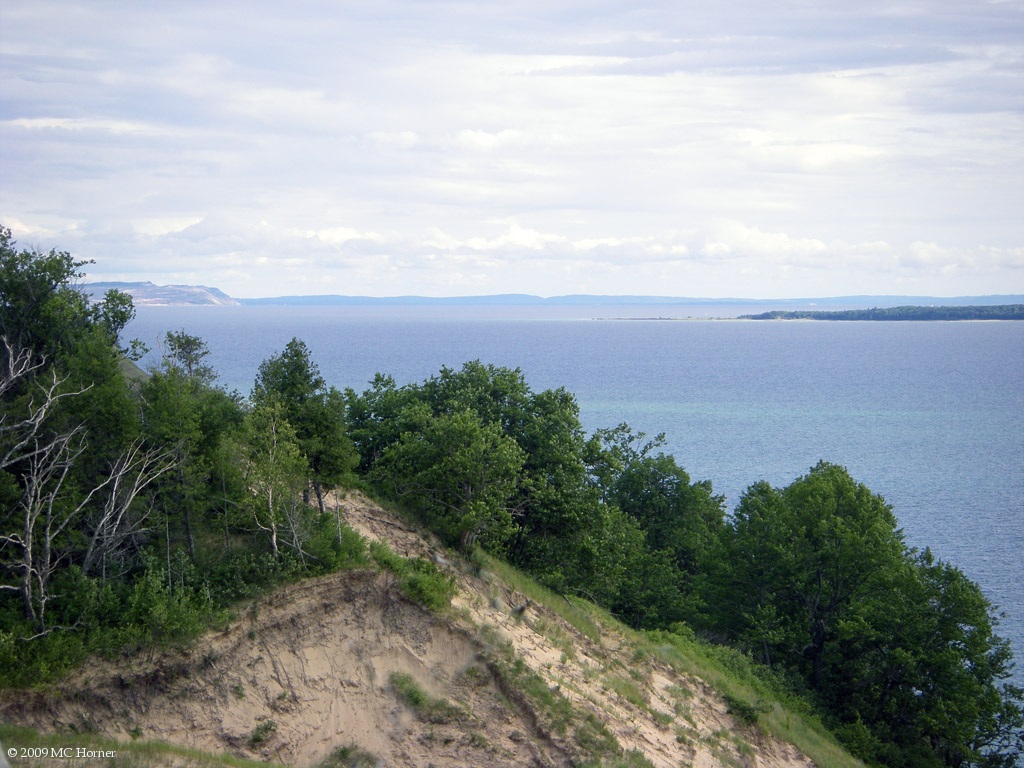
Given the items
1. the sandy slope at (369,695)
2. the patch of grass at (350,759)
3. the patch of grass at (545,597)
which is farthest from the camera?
the patch of grass at (545,597)

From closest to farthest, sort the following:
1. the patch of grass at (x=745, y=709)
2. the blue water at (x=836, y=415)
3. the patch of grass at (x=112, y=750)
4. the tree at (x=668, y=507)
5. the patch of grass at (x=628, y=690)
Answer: the patch of grass at (x=112, y=750) → the patch of grass at (x=628, y=690) → the patch of grass at (x=745, y=709) → the tree at (x=668, y=507) → the blue water at (x=836, y=415)

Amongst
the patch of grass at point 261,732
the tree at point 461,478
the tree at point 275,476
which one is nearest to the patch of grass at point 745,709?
the tree at point 461,478

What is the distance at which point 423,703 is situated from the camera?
76.9 ft

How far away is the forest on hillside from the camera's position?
22406 mm

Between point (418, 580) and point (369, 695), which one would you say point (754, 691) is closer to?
point (418, 580)

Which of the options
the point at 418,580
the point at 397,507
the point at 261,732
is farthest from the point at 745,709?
the point at 261,732

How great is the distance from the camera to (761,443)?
295 feet

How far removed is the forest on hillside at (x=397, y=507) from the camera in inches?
882

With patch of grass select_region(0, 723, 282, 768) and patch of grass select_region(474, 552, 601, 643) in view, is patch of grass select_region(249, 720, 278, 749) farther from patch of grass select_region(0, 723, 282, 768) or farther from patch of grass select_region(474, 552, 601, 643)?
patch of grass select_region(474, 552, 601, 643)

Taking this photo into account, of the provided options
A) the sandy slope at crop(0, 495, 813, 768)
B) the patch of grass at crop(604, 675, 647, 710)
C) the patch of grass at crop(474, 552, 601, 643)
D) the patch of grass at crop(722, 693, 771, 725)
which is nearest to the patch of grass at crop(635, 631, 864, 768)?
the patch of grass at crop(722, 693, 771, 725)

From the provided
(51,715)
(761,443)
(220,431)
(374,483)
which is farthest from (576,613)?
(761,443)

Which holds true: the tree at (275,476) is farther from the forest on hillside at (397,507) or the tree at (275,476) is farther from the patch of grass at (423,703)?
the patch of grass at (423,703)

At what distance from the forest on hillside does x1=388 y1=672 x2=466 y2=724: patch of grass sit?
251 cm

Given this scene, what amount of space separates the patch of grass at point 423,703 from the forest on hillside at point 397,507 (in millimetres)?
2507
